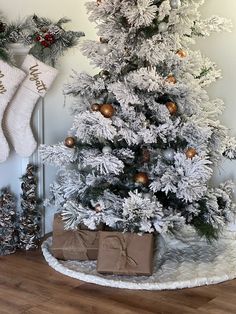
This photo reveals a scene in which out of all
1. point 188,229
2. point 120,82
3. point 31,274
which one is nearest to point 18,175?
point 31,274

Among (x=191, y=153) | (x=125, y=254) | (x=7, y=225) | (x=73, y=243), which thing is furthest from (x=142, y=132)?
(x=7, y=225)

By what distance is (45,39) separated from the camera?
2939 millimetres

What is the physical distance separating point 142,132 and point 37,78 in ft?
2.30

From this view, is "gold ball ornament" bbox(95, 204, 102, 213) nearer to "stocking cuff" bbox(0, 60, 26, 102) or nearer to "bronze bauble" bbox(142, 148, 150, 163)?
"bronze bauble" bbox(142, 148, 150, 163)

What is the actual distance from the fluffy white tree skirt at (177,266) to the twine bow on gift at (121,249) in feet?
0.20

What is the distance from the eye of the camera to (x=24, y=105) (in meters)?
2.99

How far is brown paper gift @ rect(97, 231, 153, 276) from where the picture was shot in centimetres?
264

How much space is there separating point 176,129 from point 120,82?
362mm

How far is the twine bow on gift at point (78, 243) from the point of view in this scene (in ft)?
9.32

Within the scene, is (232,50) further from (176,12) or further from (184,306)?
(184,306)

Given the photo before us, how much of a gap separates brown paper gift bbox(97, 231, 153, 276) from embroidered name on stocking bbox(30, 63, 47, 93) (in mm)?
872

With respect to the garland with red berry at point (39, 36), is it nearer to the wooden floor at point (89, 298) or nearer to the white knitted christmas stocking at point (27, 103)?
the white knitted christmas stocking at point (27, 103)

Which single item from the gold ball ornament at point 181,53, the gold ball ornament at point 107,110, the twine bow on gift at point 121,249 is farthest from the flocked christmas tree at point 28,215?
the gold ball ornament at point 181,53

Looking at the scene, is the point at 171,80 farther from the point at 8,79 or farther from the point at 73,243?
the point at 73,243
